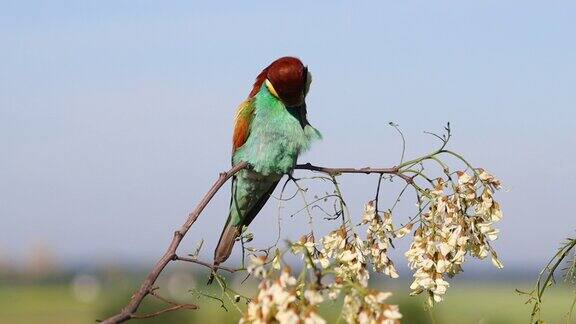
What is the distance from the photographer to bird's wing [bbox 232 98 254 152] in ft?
13.6

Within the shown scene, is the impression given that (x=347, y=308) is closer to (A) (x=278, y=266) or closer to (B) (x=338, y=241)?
(A) (x=278, y=266)

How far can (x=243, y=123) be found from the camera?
13.7ft

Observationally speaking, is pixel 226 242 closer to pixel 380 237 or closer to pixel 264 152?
pixel 264 152

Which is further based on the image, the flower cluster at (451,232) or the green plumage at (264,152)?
the green plumage at (264,152)

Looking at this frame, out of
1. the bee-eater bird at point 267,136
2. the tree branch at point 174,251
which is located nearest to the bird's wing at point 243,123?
the bee-eater bird at point 267,136

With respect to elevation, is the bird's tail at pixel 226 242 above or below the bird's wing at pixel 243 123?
below

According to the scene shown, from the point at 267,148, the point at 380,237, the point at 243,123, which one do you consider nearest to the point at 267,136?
the point at 267,148

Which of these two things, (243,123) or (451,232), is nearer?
(451,232)

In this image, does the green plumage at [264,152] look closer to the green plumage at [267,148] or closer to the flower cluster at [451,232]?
the green plumage at [267,148]

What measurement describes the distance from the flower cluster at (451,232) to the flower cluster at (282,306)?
70cm

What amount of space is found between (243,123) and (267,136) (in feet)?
0.60

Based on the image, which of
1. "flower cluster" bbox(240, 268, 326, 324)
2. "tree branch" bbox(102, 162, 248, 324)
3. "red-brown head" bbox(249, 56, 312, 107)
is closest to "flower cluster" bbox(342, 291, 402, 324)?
"flower cluster" bbox(240, 268, 326, 324)

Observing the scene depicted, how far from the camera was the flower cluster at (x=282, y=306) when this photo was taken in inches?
72.4

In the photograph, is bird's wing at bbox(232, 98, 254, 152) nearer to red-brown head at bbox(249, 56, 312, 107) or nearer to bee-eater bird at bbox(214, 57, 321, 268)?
bee-eater bird at bbox(214, 57, 321, 268)
